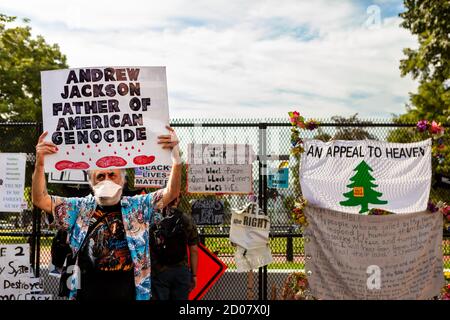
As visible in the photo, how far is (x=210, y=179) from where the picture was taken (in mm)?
7289

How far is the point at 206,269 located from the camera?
7168 mm

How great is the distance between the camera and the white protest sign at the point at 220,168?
23.9ft

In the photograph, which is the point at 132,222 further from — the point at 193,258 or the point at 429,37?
the point at 429,37

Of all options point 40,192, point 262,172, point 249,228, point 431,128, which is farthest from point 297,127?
point 40,192

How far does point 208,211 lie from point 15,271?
8.19 ft

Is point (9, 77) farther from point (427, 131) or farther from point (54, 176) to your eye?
point (427, 131)

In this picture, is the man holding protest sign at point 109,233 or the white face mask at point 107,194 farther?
the white face mask at point 107,194

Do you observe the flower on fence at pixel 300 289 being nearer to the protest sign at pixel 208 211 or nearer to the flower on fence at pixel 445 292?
the protest sign at pixel 208 211

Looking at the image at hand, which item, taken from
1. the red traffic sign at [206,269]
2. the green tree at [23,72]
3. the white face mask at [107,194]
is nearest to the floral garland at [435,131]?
the red traffic sign at [206,269]

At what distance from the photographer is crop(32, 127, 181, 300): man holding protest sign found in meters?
3.92

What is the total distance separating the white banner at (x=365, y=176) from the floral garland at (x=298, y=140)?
9 centimetres

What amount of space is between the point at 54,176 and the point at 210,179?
6.43 ft

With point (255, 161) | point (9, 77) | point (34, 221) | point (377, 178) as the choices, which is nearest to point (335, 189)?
point (377, 178)

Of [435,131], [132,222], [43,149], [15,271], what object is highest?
[435,131]
